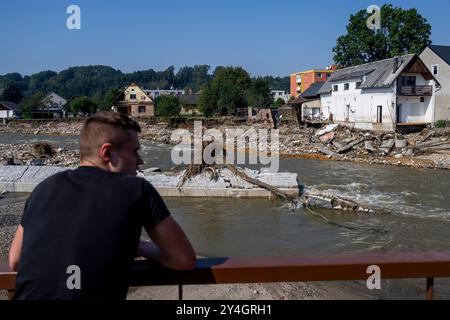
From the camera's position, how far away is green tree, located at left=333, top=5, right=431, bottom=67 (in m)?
56.6

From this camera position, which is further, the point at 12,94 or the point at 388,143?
the point at 12,94

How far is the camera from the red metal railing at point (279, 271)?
2.09m

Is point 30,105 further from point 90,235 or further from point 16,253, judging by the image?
point 90,235

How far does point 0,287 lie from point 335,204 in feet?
49.0

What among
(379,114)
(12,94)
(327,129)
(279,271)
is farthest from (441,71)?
(12,94)

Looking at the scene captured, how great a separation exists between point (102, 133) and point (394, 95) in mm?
39339

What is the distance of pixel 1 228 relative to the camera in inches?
501

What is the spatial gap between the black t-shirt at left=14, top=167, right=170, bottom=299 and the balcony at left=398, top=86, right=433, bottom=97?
1558 inches

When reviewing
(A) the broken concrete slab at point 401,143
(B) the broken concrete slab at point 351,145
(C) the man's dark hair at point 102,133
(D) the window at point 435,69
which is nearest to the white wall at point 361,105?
(B) the broken concrete slab at point 351,145

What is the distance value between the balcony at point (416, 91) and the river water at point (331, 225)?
18.0 m

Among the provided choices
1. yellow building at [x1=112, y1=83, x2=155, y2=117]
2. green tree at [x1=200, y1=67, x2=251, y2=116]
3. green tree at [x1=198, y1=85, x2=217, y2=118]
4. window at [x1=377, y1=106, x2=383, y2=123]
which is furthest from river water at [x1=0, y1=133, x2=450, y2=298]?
yellow building at [x1=112, y1=83, x2=155, y2=117]

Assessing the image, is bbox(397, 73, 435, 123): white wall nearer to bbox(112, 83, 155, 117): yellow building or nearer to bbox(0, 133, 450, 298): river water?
bbox(0, 133, 450, 298): river water

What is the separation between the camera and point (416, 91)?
38.3m
